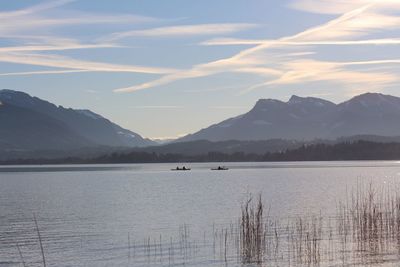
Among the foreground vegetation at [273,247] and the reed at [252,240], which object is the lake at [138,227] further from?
the reed at [252,240]

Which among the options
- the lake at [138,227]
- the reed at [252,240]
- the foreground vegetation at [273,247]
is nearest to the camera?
the foreground vegetation at [273,247]

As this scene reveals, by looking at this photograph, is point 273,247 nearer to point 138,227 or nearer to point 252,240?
point 252,240

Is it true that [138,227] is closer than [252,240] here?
No

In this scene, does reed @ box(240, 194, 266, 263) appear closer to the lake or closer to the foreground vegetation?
the foreground vegetation

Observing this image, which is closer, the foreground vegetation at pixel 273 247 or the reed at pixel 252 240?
the foreground vegetation at pixel 273 247

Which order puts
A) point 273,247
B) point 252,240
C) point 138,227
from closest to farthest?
point 252,240
point 273,247
point 138,227

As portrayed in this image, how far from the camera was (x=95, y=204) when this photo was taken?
254 ft

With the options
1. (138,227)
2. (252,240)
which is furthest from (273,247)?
(138,227)

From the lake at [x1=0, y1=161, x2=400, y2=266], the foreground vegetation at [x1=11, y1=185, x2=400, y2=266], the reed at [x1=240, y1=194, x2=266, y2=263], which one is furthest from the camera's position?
the lake at [x1=0, y1=161, x2=400, y2=266]

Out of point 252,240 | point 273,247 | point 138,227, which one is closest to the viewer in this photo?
point 252,240

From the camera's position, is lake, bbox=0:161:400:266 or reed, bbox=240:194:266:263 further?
lake, bbox=0:161:400:266

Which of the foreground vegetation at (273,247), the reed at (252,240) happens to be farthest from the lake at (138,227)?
the reed at (252,240)

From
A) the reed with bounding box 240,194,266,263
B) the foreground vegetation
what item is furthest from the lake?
the reed with bounding box 240,194,266,263

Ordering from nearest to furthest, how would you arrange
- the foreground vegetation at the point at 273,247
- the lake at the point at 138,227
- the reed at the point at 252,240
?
the foreground vegetation at the point at 273,247
the reed at the point at 252,240
the lake at the point at 138,227
